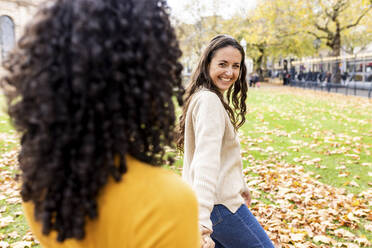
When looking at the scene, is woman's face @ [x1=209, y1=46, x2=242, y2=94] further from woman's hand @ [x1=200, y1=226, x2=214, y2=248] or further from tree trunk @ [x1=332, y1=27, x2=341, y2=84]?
tree trunk @ [x1=332, y1=27, x2=341, y2=84]

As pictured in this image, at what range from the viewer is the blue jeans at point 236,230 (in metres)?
1.75

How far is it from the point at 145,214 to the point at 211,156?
0.91 m

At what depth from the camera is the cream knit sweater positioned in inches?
64.9

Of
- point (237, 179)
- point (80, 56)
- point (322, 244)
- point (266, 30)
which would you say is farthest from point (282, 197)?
point (266, 30)

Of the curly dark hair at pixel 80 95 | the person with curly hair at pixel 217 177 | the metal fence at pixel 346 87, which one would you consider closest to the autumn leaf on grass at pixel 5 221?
the person with curly hair at pixel 217 177

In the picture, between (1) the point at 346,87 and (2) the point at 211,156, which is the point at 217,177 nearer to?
(2) the point at 211,156

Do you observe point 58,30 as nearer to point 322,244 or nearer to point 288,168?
point 322,244

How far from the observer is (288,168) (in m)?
6.09

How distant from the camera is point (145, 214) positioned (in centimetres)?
83

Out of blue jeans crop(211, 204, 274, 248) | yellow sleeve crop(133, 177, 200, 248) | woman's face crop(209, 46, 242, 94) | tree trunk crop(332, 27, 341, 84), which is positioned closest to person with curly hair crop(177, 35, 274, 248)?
blue jeans crop(211, 204, 274, 248)

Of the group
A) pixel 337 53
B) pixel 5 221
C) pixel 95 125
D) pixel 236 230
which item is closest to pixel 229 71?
pixel 236 230

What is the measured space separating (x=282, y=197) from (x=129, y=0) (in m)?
4.50

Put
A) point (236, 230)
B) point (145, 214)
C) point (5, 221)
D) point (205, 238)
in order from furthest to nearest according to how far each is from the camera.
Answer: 1. point (5, 221)
2. point (236, 230)
3. point (205, 238)
4. point (145, 214)

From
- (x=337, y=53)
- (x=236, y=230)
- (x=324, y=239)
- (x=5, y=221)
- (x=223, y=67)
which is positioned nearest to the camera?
(x=236, y=230)
